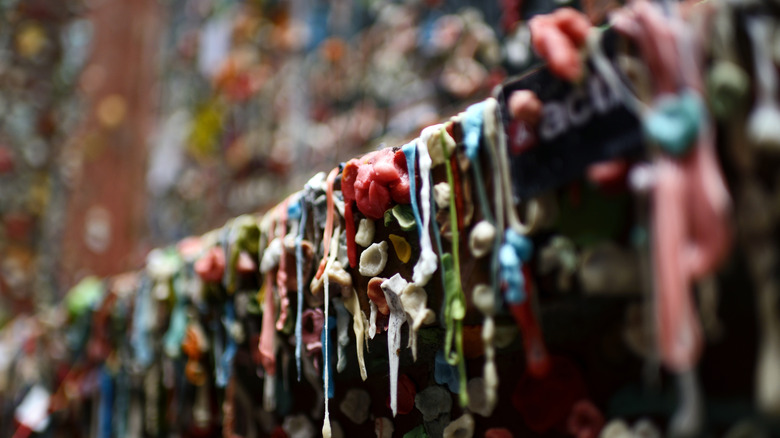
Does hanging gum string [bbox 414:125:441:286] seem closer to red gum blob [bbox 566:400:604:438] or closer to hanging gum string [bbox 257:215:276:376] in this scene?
red gum blob [bbox 566:400:604:438]

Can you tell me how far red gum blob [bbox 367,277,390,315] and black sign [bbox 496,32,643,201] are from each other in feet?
0.67

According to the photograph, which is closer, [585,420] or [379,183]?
[585,420]

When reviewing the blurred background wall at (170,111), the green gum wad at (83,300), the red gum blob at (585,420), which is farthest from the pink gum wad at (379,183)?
the blurred background wall at (170,111)

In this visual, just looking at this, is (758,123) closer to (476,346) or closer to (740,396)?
(740,396)

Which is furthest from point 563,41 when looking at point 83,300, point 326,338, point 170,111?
point 170,111

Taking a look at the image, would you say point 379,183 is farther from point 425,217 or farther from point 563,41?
point 563,41

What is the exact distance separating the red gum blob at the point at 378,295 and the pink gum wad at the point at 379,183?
0.06m

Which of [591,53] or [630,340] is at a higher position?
[591,53]

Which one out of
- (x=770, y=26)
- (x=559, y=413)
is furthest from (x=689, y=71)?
(x=559, y=413)

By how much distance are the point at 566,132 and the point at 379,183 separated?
0.23m

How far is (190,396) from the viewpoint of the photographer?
3.65 ft

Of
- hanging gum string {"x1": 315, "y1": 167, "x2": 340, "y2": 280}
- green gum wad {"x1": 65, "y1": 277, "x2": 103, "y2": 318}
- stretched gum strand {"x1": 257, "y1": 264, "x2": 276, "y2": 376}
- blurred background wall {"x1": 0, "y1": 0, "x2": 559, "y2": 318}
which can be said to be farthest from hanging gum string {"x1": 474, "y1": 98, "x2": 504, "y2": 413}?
blurred background wall {"x1": 0, "y1": 0, "x2": 559, "y2": 318}

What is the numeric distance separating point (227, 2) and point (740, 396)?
236cm

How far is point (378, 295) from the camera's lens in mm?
687
